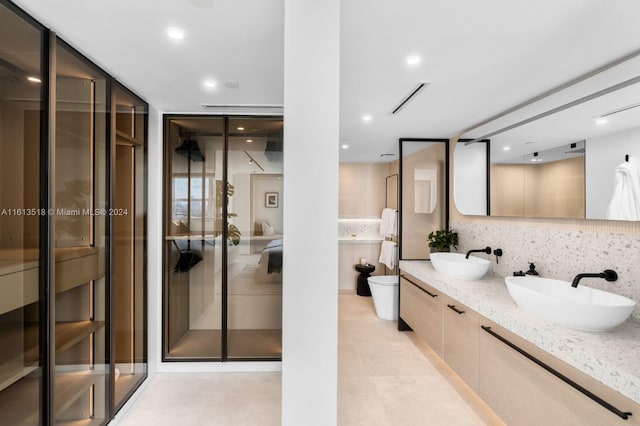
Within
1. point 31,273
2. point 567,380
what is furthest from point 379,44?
point 31,273

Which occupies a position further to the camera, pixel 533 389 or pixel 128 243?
pixel 128 243

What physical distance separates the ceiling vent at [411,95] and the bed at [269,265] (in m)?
1.58

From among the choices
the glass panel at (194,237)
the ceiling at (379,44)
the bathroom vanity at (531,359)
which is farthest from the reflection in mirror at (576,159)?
the glass panel at (194,237)

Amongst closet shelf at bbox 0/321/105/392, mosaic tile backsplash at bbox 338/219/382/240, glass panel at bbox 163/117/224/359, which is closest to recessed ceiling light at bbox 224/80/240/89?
glass panel at bbox 163/117/224/359

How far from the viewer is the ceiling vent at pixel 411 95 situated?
81.7 inches

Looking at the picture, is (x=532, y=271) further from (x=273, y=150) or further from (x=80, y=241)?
(x=80, y=241)

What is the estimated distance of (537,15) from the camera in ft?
4.32

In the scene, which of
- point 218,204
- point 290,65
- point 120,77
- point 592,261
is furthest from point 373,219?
point 290,65

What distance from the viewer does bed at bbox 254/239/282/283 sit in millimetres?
2920

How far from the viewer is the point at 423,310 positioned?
2.98 meters

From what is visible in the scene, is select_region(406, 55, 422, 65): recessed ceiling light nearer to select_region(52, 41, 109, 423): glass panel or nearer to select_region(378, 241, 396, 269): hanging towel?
select_region(52, 41, 109, 423): glass panel

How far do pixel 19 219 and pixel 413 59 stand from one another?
2.14 meters

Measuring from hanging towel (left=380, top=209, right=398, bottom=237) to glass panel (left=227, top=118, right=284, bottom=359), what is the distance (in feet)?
8.08

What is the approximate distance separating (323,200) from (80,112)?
1.72 meters
